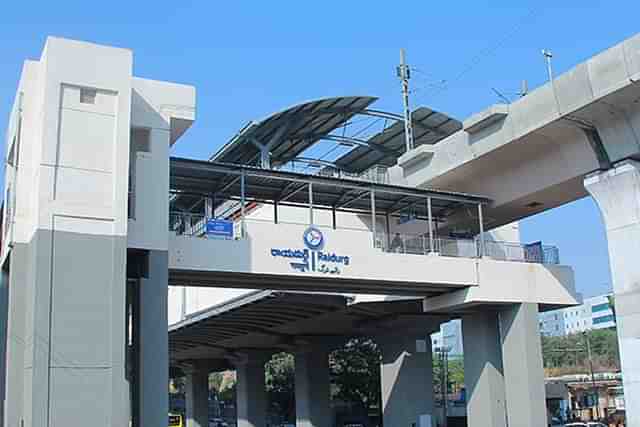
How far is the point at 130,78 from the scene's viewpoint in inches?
871

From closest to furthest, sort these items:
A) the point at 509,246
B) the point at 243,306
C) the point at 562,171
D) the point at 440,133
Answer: the point at 562,171, the point at 509,246, the point at 243,306, the point at 440,133

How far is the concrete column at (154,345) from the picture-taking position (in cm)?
2178

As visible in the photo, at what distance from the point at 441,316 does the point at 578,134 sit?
1429 cm

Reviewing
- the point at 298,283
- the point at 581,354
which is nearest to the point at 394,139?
the point at 298,283

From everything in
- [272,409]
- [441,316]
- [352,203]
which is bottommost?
[272,409]

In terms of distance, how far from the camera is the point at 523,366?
3166 cm

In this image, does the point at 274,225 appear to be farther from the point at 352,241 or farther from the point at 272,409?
the point at 272,409

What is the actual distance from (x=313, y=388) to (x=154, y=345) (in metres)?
29.5

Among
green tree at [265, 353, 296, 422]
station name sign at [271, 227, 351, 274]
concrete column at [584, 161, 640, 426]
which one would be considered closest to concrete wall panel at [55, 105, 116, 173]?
station name sign at [271, 227, 351, 274]

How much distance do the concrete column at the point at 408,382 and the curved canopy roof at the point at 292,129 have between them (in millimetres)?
12593

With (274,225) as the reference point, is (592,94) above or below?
above

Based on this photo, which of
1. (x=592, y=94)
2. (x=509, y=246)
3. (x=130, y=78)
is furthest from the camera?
A: (x=509, y=246)

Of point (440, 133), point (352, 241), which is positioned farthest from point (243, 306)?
point (440, 133)

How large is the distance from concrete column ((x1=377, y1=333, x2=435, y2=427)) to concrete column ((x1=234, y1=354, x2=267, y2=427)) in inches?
623
